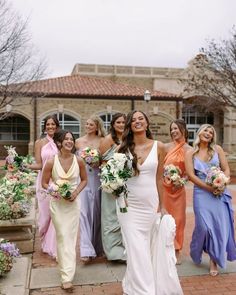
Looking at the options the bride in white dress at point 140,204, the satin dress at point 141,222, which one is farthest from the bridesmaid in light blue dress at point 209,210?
the satin dress at point 141,222

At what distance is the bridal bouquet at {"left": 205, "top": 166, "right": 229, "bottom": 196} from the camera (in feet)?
16.4

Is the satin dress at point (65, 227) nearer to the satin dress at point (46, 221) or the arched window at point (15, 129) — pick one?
the satin dress at point (46, 221)

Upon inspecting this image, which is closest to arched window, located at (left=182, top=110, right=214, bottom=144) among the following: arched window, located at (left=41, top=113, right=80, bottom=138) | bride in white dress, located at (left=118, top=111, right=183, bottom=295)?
arched window, located at (left=41, top=113, right=80, bottom=138)

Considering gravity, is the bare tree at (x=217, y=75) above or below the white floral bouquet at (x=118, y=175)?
above

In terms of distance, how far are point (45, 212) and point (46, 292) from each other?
1743 mm

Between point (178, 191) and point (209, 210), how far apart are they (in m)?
0.73

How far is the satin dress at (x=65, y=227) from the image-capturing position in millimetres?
4660

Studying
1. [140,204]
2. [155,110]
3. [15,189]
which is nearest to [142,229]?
[140,204]

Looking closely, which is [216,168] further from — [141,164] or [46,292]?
[46,292]

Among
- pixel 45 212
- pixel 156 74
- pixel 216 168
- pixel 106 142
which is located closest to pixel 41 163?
pixel 45 212

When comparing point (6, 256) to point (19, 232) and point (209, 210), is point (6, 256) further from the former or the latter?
point (209, 210)

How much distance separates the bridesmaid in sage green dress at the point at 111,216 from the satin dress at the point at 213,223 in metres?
1.05

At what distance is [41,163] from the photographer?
6.34 m

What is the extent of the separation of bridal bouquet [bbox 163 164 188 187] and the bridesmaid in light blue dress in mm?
327
